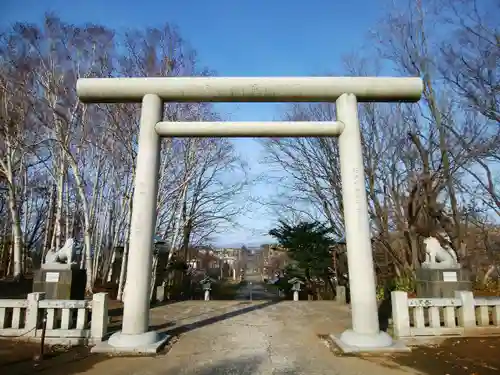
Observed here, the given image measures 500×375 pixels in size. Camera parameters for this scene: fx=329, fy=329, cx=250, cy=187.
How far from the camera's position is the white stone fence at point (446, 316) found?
6660mm

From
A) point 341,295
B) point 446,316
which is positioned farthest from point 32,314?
point 341,295

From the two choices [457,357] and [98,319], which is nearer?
[457,357]

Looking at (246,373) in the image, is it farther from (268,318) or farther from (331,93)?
(331,93)

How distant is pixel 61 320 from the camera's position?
6594 mm

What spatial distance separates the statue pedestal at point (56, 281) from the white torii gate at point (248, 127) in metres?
2.04

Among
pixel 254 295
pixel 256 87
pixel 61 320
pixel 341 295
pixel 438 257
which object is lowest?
pixel 254 295

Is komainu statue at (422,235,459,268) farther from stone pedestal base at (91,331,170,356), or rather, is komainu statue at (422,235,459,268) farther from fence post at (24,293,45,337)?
fence post at (24,293,45,337)

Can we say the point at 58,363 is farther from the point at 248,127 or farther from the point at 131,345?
the point at 248,127

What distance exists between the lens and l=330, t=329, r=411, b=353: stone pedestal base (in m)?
5.68

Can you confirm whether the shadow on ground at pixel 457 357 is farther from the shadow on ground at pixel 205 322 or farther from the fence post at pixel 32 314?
the fence post at pixel 32 314

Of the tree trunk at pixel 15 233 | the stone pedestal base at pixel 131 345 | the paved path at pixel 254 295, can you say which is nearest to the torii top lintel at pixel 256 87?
the stone pedestal base at pixel 131 345

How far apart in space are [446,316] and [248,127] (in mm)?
5725

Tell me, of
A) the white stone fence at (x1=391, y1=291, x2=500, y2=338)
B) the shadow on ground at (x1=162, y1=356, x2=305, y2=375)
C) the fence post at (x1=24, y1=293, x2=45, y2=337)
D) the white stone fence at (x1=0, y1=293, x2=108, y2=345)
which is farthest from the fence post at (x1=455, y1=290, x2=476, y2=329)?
the fence post at (x1=24, y1=293, x2=45, y2=337)

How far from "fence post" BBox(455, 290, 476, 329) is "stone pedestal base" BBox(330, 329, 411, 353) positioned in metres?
1.87
